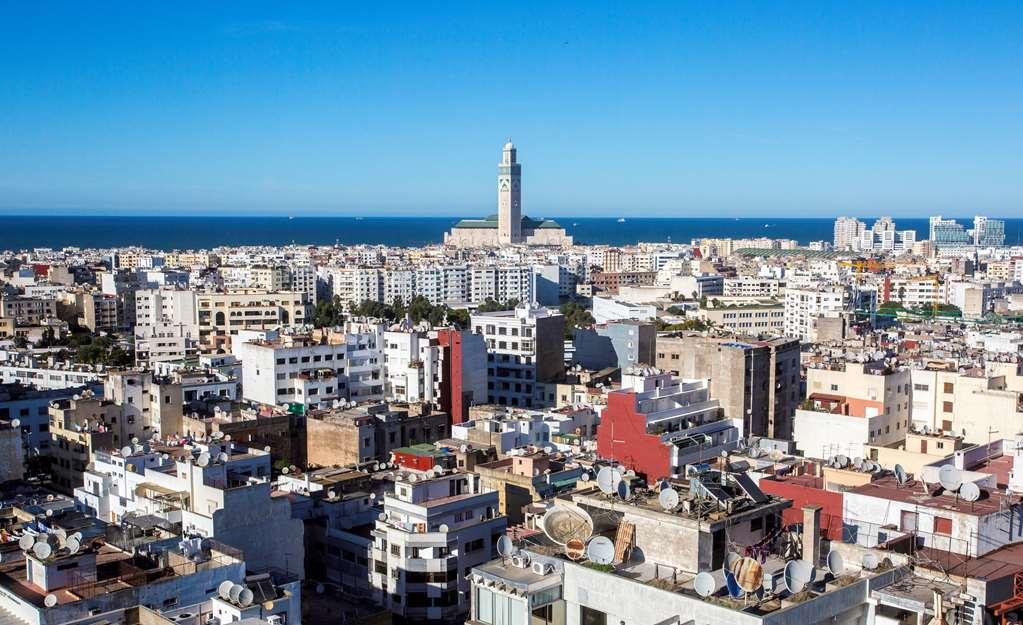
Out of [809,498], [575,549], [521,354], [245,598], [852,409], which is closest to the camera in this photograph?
[575,549]

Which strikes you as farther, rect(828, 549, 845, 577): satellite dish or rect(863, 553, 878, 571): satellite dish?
rect(863, 553, 878, 571): satellite dish

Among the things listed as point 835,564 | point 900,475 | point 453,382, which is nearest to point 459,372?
point 453,382

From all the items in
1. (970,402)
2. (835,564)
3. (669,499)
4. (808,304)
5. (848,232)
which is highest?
(848,232)

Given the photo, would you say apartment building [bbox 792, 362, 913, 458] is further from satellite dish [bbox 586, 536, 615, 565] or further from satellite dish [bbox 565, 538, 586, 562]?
satellite dish [bbox 586, 536, 615, 565]

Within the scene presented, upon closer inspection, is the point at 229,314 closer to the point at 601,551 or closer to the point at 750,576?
the point at 601,551

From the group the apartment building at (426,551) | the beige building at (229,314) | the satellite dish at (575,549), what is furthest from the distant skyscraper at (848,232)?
the satellite dish at (575,549)

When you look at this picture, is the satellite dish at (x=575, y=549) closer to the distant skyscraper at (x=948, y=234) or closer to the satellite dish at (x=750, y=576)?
the satellite dish at (x=750, y=576)

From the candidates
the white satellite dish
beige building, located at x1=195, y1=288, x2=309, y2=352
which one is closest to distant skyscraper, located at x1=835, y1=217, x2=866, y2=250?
beige building, located at x1=195, y1=288, x2=309, y2=352
